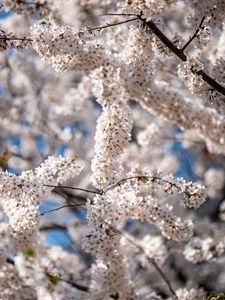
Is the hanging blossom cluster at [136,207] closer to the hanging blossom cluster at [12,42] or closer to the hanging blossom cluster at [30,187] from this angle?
the hanging blossom cluster at [30,187]

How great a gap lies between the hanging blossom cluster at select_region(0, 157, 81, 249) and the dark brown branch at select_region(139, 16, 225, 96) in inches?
45.1

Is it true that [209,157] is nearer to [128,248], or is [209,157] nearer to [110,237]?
[128,248]

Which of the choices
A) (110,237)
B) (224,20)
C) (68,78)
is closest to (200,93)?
(224,20)

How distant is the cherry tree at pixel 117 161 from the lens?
3709mm

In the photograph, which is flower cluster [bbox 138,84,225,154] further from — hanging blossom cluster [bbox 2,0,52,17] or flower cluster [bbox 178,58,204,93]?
flower cluster [bbox 178,58,204,93]

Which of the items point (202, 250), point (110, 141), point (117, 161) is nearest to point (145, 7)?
point (110, 141)

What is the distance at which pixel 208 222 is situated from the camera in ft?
29.7

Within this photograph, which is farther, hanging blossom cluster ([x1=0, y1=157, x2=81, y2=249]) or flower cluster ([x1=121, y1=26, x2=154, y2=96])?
flower cluster ([x1=121, y1=26, x2=154, y2=96])

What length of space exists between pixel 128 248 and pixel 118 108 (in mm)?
3378

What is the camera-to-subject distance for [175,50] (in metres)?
3.69

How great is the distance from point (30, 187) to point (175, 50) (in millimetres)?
1512

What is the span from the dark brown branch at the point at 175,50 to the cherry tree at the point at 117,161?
0.03 ft

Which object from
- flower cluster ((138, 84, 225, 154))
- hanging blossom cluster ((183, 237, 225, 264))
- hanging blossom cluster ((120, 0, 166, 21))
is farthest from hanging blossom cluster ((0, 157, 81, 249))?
hanging blossom cluster ((183, 237, 225, 264))

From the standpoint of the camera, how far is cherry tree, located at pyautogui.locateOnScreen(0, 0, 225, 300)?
371 centimetres
